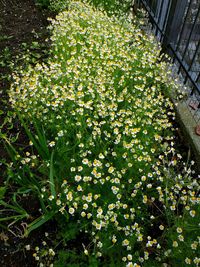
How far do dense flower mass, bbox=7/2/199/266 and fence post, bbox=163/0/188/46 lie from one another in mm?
551

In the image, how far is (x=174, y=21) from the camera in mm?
3945

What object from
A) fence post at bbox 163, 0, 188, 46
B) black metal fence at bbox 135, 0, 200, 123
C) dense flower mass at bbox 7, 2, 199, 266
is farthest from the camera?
fence post at bbox 163, 0, 188, 46

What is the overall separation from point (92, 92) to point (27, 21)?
3417 mm

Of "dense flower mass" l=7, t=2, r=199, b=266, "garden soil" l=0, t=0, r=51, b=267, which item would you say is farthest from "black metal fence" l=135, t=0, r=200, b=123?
"garden soil" l=0, t=0, r=51, b=267

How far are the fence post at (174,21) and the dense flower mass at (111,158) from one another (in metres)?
0.55

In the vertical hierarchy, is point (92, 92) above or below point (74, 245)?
above

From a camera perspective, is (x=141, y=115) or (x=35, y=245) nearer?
(x=35, y=245)

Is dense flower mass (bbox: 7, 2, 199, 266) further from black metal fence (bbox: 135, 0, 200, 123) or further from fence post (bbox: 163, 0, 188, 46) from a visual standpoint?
fence post (bbox: 163, 0, 188, 46)

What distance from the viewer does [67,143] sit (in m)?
2.44

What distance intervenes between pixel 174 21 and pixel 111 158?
8.00 ft

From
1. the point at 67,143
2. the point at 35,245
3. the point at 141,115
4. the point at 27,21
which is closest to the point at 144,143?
the point at 141,115

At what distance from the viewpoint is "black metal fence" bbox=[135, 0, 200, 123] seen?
3570 millimetres

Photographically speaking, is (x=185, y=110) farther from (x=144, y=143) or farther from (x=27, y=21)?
(x=27, y=21)

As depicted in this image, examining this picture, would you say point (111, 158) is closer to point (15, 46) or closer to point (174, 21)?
point (174, 21)
